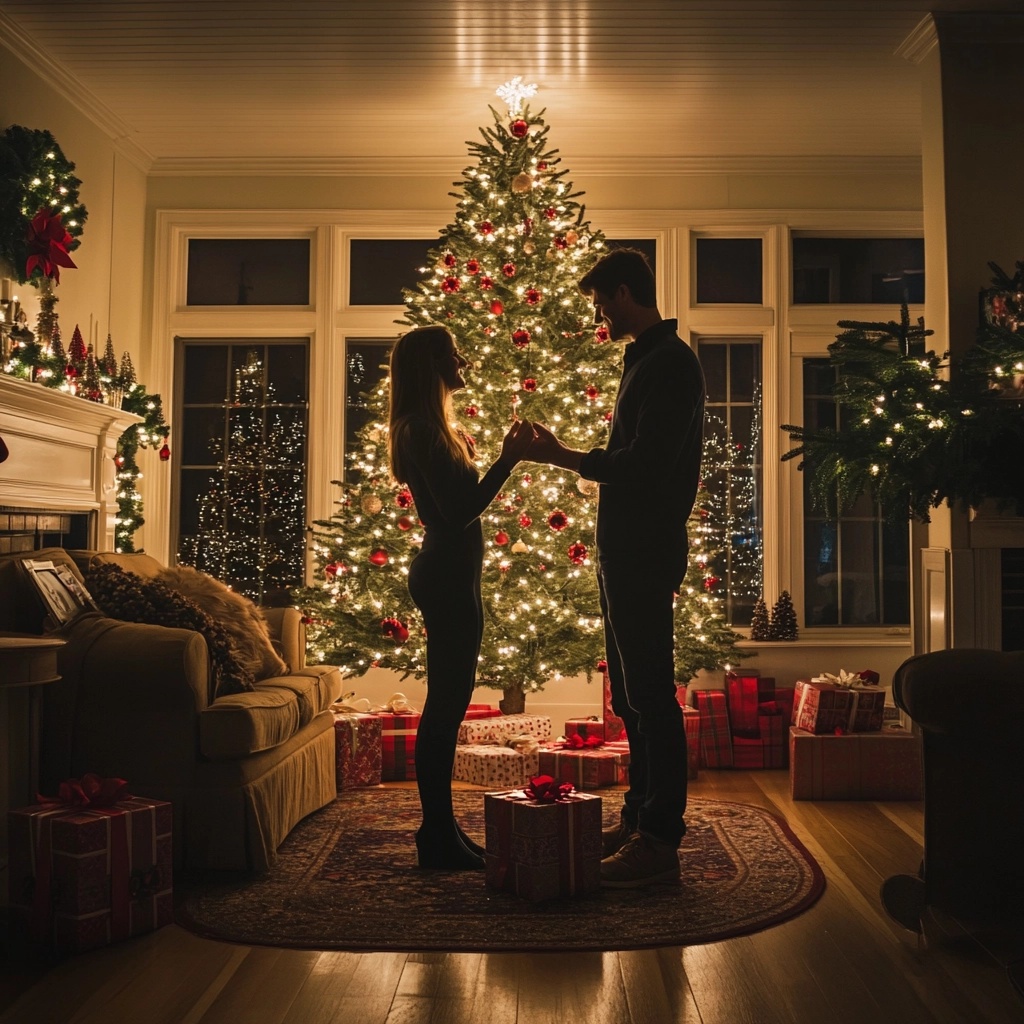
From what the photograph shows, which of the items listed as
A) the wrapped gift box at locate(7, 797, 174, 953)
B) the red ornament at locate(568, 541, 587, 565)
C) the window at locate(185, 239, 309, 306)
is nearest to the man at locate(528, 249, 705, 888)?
the wrapped gift box at locate(7, 797, 174, 953)

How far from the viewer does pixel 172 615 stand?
12.6ft

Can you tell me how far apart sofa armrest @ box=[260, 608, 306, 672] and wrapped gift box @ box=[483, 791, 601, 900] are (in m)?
1.73

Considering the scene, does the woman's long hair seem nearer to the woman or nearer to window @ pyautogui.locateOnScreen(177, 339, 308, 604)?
the woman

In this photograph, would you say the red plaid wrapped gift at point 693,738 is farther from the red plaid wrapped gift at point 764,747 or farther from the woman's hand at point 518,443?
the woman's hand at point 518,443

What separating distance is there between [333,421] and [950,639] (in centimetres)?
358

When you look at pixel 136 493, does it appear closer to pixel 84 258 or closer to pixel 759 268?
pixel 84 258

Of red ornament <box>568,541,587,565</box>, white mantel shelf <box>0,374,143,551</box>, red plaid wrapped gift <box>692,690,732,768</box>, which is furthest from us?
red plaid wrapped gift <box>692,690,732,768</box>

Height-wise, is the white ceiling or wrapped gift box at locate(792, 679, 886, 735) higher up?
the white ceiling

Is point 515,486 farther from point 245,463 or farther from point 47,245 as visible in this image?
point 47,245

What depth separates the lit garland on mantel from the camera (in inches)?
171

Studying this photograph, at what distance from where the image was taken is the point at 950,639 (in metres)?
4.86

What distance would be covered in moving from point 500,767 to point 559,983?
252 cm

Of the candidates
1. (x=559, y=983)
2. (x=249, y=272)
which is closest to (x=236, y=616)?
(x=559, y=983)

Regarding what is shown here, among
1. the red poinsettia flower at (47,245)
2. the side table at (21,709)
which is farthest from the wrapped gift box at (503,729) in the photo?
the red poinsettia flower at (47,245)
